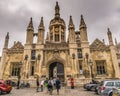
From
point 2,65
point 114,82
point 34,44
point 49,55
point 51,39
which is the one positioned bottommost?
point 114,82

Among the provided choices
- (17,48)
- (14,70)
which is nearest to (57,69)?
(14,70)

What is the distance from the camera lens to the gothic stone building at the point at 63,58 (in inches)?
986

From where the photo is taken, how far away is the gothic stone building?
25.0 metres

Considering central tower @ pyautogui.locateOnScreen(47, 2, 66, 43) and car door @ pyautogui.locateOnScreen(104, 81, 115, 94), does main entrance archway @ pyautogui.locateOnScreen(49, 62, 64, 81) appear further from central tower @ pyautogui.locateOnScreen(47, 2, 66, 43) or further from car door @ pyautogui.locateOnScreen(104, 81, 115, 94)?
car door @ pyautogui.locateOnScreen(104, 81, 115, 94)

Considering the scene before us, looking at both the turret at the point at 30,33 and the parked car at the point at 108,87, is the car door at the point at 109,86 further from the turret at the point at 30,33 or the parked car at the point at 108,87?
the turret at the point at 30,33

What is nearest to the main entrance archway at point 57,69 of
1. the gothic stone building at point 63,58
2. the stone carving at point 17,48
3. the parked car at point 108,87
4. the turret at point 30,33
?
the gothic stone building at point 63,58

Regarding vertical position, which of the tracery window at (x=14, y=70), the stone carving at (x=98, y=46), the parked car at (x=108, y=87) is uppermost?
the stone carving at (x=98, y=46)

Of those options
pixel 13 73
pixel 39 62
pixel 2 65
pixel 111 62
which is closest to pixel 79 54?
pixel 111 62

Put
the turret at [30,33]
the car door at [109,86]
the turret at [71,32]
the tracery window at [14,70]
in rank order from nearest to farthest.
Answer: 1. the car door at [109,86]
2. the tracery window at [14,70]
3. the turret at [71,32]
4. the turret at [30,33]

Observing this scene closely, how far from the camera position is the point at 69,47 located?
87.0 ft

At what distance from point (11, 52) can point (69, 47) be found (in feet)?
41.0

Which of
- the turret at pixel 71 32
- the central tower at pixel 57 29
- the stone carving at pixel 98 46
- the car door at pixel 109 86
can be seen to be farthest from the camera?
the central tower at pixel 57 29

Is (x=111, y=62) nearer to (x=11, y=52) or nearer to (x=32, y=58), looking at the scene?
A: (x=32, y=58)

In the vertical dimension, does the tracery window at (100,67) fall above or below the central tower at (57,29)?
below
